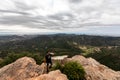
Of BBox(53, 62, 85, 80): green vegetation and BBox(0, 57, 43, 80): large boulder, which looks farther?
BBox(0, 57, 43, 80): large boulder

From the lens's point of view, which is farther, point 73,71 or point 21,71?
point 21,71

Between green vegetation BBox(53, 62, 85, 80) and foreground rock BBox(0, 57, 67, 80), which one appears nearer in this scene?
green vegetation BBox(53, 62, 85, 80)

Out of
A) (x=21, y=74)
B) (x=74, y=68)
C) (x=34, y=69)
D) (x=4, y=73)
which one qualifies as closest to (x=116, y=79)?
(x=74, y=68)

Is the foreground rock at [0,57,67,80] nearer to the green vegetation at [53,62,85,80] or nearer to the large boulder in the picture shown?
the large boulder

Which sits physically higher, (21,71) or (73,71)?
(73,71)

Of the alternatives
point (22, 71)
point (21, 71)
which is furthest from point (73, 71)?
point (21, 71)

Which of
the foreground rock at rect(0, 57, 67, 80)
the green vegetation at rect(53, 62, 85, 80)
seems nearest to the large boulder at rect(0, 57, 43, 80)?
the foreground rock at rect(0, 57, 67, 80)

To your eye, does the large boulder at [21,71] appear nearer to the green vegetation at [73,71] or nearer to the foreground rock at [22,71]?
the foreground rock at [22,71]

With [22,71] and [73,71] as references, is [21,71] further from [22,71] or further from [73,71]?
[73,71]

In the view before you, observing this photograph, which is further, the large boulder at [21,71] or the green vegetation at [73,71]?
the large boulder at [21,71]

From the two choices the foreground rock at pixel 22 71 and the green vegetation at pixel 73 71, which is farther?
the foreground rock at pixel 22 71

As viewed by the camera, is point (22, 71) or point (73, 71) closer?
point (73, 71)

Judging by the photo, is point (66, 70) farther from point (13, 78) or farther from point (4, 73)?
point (4, 73)

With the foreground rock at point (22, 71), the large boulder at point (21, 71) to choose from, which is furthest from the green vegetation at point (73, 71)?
the large boulder at point (21, 71)
